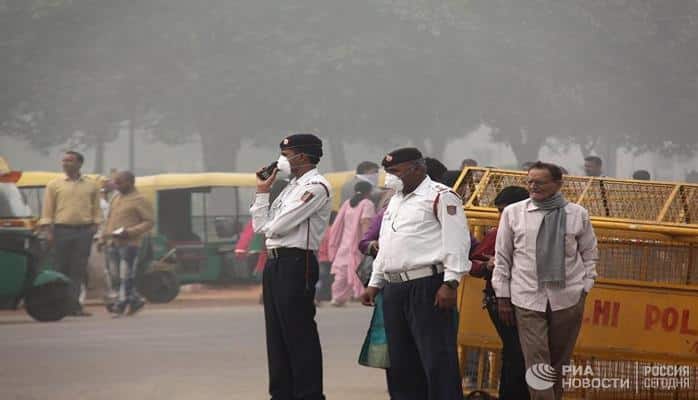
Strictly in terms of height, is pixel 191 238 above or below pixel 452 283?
below

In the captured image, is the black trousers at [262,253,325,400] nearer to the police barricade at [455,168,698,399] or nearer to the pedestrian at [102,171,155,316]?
the police barricade at [455,168,698,399]

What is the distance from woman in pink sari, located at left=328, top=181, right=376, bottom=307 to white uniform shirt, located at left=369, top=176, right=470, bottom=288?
37.3 feet

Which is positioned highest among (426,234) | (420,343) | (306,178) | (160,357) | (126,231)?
(306,178)

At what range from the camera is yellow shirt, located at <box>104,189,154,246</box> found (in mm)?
19953

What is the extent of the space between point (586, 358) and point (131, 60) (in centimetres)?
4313

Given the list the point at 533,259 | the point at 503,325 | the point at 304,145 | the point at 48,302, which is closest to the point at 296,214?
the point at 304,145

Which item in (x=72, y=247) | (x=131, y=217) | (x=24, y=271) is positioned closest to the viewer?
(x=24, y=271)

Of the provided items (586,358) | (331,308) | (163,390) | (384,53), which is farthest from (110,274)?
(384,53)

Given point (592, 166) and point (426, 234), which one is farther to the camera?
point (592, 166)

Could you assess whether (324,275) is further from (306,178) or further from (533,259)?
(533,259)

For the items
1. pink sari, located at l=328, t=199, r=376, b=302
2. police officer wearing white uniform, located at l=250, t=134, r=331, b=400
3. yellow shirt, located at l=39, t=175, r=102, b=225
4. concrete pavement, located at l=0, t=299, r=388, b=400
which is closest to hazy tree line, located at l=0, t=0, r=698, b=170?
pink sari, located at l=328, t=199, r=376, b=302

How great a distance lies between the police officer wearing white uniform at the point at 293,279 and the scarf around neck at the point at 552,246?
1.47 metres

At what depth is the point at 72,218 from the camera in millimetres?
19781

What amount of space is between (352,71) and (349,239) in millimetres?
33701
